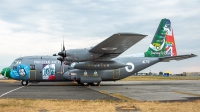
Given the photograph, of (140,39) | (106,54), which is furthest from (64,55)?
(140,39)

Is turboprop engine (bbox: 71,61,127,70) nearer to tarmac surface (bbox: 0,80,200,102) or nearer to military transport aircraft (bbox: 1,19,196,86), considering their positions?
military transport aircraft (bbox: 1,19,196,86)

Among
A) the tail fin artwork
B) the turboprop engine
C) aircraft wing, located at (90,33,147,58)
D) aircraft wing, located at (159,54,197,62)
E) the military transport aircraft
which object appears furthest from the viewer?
the tail fin artwork

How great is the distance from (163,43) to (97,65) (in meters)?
9.70

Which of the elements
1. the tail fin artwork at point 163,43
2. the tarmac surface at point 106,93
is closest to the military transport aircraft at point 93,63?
the tail fin artwork at point 163,43

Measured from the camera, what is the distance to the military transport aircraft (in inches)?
936

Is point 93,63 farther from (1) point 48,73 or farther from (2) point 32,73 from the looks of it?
(2) point 32,73

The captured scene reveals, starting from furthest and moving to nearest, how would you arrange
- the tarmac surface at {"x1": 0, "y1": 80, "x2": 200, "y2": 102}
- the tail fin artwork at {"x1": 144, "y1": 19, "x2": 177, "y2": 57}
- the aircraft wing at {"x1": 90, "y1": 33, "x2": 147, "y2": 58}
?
1. the tail fin artwork at {"x1": 144, "y1": 19, "x2": 177, "y2": 57}
2. the aircraft wing at {"x1": 90, "y1": 33, "x2": 147, "y2": 58}
3. the tarmac surface at {"x1": 0, "y1": 80, "x2": 200, "y2": 102}

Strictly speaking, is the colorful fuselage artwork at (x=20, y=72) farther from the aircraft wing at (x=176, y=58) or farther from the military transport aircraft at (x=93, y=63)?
the aircraft wing at (x=176, y=58)

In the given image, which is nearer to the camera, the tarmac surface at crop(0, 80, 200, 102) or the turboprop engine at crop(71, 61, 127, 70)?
the tarmac surface at crop(0, 80, 200, 102)

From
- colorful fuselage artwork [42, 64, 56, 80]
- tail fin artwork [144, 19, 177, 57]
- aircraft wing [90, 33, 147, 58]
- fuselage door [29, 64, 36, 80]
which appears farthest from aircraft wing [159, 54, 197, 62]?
fuselage door [29, 64, 36, 80]

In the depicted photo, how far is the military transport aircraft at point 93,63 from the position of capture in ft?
78.0

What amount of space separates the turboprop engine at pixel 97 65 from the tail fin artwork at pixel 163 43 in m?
5.76

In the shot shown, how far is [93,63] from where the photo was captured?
84.1ft

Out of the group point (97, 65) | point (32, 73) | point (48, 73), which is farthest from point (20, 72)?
point (97, 65)
